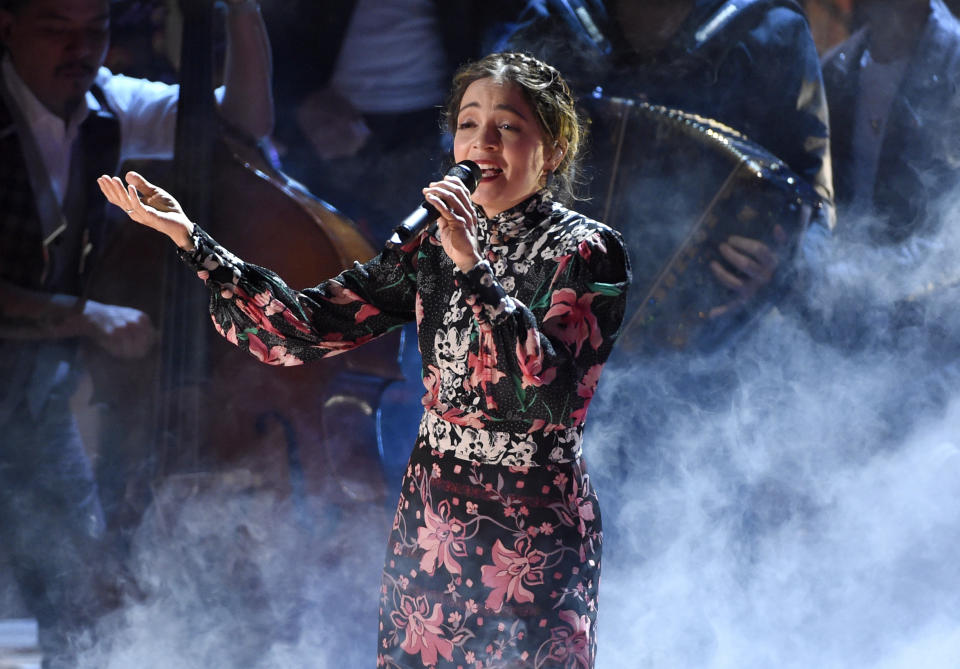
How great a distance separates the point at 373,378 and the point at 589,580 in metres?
1.42

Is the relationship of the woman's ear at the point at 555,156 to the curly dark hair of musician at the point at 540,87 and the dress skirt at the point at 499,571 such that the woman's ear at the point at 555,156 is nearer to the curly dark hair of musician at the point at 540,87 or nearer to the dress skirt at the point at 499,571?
the curly dark hair of musician at the point at 540,87

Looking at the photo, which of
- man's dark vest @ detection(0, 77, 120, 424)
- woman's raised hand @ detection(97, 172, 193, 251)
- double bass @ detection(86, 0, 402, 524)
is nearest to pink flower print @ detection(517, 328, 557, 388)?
woman's raised hand @ detection(97, 172, 193, 251)

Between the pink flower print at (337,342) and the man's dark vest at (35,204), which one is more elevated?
the pink flower print at (337,342)

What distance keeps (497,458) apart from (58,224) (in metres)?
1.84

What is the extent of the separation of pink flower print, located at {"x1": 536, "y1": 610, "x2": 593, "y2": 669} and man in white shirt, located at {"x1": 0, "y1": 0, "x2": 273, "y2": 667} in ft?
5.87

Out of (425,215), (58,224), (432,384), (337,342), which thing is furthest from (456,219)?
(58,224)

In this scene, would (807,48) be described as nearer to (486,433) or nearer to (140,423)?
(486,433)

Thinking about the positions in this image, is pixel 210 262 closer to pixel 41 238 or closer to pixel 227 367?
pixel 227 367

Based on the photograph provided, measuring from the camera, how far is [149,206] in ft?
4.78

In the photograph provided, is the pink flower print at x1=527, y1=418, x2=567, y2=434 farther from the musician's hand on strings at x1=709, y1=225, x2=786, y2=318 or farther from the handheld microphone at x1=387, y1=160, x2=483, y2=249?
the musician's hand on strings at x1=709, y1=225, x2=786, y2=318

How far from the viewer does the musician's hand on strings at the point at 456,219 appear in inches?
46.2

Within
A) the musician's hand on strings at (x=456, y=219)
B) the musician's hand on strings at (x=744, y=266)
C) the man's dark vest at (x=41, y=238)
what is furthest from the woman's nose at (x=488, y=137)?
the man's dark vest at (x=41, y=238)

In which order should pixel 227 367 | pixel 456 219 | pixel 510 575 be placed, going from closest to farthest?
pixel 456 219
pixel 510 575
pixel 227 367

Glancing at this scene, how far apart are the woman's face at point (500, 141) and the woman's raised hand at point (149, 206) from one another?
448mm
